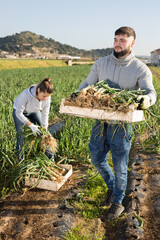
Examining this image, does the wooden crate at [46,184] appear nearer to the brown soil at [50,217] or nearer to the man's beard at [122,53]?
the brown soil at [50,217]

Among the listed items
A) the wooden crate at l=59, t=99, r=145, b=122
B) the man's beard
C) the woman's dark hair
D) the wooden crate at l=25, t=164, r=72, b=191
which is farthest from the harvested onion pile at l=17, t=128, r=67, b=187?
the man's beard

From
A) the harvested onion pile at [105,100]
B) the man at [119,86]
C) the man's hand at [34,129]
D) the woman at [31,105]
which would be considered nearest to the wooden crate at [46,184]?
the woman at [31,105]

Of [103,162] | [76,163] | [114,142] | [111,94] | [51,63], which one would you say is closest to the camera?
[111,94]

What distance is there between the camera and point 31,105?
290cm

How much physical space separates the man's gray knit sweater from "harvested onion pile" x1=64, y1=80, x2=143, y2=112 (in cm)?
11

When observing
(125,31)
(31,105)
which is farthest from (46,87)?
(125,31)

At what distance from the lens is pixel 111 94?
1.87m

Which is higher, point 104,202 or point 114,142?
point 114,142

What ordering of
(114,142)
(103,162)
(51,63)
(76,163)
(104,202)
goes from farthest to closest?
(51,63)
(76,163)
(104,202)
(103,162)
(114,142)

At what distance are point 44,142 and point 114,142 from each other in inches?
40.2

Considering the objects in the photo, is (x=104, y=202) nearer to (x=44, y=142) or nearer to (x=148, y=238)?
(x=148, y=238)

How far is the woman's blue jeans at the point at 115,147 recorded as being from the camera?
2020 mm

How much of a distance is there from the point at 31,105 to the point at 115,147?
4.51ft

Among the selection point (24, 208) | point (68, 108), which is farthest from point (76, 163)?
point (68, 108)
